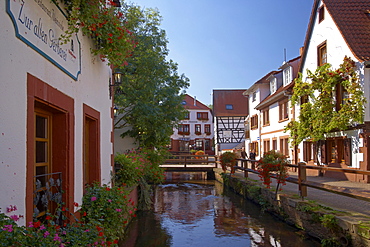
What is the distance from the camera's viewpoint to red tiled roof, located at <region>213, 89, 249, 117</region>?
44.4m

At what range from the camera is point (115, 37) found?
547 centimetres

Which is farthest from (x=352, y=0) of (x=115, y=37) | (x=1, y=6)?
(x=1, y=6)

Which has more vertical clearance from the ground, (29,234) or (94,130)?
(94,130)

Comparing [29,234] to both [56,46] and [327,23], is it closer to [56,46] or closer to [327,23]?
[56,46]

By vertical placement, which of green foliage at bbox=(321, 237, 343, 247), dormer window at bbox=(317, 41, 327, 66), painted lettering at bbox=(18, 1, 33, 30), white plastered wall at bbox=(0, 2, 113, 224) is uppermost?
dormer window at bbox=(317, 41, 327, 66)

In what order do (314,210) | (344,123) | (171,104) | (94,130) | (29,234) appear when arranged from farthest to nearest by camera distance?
(171,104) → (344,123) → (314,210) → (94,130) → (29,234)

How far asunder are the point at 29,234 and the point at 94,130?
3.80 metres

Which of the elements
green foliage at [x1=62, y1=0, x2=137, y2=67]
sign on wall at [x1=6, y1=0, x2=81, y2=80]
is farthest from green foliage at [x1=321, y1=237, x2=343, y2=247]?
sign on wall at [x1=6, y1=0, x2=81, y2=80]

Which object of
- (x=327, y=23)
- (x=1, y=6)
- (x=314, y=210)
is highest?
(x=327, y=23)

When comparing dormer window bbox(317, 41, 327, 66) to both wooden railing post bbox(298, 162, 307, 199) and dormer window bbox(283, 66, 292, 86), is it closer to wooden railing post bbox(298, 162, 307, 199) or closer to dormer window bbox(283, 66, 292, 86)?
dormer window bbox(283, 66, 292, 86)

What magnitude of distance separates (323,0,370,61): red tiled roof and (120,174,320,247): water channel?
769 centimetres

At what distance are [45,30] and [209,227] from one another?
6646 millimetres

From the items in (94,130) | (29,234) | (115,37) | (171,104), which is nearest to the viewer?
(29,234)

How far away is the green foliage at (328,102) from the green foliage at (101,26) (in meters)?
11.3
